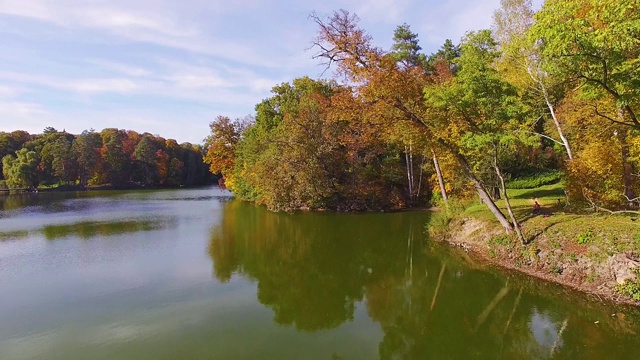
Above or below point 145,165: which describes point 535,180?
below

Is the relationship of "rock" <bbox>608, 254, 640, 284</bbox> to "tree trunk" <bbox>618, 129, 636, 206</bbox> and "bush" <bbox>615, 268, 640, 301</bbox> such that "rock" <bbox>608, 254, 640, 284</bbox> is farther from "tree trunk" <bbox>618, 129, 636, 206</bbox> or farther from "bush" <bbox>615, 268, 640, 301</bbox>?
"tree trunk" <bbox>618, 129, 636, 206</bbox>

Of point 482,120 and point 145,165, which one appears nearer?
point 482,120

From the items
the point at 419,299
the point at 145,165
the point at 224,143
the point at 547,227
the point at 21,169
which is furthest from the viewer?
the point at 145,165

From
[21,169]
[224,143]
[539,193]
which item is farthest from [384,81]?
[21,169]

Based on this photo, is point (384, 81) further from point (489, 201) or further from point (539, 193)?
point (539, 193)

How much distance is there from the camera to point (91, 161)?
6600 centimetres

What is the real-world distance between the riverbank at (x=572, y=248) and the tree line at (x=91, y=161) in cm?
6376

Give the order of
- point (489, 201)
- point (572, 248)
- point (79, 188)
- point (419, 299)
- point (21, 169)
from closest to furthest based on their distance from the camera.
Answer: point (419, 299)
point (572, 248)
point (489, 201)
point (21, 169)
point (79, 188)

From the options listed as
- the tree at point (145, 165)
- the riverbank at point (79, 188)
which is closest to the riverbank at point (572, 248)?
the riverbank at point (79, 188)

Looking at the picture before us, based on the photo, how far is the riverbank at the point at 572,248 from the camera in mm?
10898

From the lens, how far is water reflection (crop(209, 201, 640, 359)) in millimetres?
8828

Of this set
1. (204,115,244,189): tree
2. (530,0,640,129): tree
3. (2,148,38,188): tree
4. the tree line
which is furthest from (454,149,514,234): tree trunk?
(2,148,38,188): tree

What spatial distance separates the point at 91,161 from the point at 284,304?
65.6 m

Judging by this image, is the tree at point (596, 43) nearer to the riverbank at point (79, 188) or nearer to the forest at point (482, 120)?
the forest at point (482, 120)
